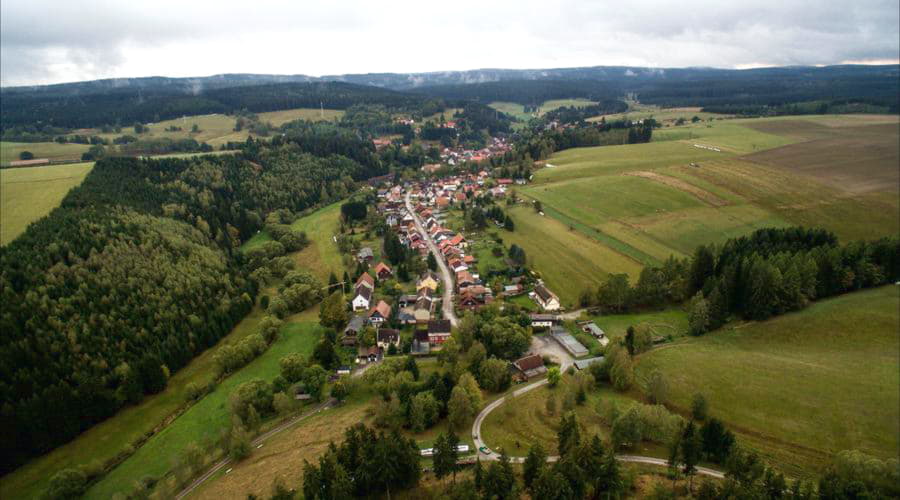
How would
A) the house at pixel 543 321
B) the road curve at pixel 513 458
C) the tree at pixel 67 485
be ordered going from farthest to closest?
the house at pixel 543 321 < the tree at pixel 67 485 < the road curve at pixel 513 458

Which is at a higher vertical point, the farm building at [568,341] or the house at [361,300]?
the house at [361,300]

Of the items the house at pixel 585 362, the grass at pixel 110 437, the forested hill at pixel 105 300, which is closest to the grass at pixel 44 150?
the forested hill at pixel 105 300

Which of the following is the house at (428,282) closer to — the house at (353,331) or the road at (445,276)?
the road at (445,276)

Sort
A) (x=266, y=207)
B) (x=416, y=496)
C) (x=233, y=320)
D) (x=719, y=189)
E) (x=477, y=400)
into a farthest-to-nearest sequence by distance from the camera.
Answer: (x=266, y=207)
(x=719, y=189)
(x=233, y=320)
(x=477, y=400)
(x=416, y=496)

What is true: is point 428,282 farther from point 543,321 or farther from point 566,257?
point 566,257

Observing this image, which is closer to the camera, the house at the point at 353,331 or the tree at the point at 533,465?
the tree at the point at 533,465

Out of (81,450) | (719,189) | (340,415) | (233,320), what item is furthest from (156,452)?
(719,189)

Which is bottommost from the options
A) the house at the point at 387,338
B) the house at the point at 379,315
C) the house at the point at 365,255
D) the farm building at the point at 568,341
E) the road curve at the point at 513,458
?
the road curve at the point at 513,458

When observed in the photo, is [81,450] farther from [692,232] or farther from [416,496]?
[692,232]
